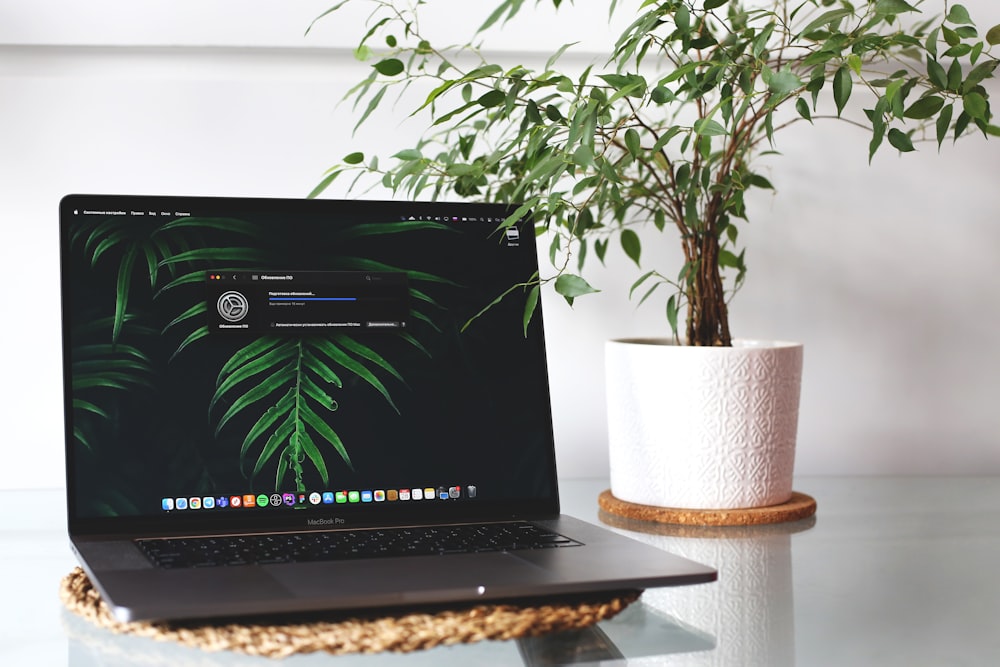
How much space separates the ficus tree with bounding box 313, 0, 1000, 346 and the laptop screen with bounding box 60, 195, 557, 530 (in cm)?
6

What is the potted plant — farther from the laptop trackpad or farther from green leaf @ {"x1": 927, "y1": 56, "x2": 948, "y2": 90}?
the laptop trackpad

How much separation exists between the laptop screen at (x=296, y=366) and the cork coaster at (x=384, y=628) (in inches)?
6.5

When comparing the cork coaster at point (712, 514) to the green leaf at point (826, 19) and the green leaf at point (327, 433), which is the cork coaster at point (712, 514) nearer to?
the green leaf at point (327, 433)

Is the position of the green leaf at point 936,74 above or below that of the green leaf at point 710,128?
above

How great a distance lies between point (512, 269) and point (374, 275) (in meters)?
0.11

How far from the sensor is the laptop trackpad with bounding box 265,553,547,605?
1.66 ft

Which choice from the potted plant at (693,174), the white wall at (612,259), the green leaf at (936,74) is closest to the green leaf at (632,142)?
the potted plant at (693,174)

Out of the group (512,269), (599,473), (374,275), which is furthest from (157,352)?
(599,473)

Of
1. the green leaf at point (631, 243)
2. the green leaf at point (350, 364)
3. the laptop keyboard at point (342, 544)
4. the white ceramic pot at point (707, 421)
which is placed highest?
the green leaf at point (631, 243)

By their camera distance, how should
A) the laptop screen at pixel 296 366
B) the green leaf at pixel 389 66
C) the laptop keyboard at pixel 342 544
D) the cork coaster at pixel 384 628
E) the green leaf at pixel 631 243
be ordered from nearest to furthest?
the cork coaster at pixel 384 628 < the laptop keyboard at pixel 342 544 < the laptop screen at pixel 296 366 < the green leaf at pixel 389 66 < the green leaf at pixel 631 243

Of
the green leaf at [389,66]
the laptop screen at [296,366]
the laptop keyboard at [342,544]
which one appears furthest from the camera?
the green leaf at [389,66]

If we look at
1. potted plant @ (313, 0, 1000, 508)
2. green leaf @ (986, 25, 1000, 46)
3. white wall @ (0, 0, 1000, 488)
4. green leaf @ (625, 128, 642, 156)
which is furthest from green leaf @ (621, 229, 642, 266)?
green leaf @ (986, 25, 1000, 46)

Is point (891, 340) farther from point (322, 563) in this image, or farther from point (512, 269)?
point (322, 563)

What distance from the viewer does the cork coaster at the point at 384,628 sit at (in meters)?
0.48
